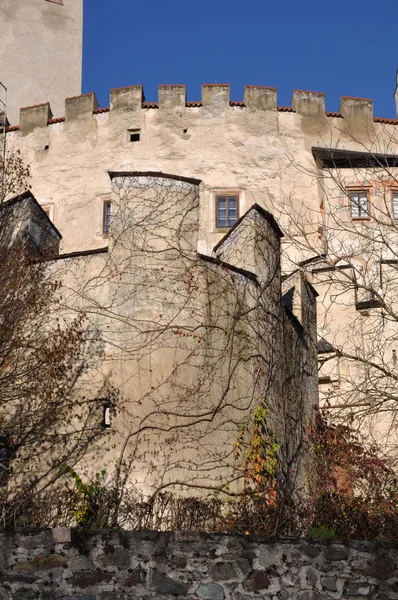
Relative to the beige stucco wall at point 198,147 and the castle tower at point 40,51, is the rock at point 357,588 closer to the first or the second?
the beige stucco wall at point 198,147

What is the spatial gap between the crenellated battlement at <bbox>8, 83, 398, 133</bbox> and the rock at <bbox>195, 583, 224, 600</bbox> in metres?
20.6

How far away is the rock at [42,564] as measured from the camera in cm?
845

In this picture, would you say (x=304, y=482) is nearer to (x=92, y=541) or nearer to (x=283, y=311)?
(x=283, y=311)

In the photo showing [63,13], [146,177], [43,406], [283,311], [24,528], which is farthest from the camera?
[63,13]

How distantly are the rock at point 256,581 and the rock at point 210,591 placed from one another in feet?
0.78

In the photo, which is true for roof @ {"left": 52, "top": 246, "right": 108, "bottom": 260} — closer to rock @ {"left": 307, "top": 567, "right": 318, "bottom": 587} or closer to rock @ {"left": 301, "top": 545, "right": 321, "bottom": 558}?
rock @ {"left": 301, "top": 545, "right": 321, "bottom": 558}

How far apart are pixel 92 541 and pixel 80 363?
4788mm

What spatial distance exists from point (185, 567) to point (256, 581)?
2.23ft

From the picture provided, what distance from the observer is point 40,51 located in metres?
33.6

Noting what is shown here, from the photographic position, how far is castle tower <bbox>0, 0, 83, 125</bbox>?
32.6m

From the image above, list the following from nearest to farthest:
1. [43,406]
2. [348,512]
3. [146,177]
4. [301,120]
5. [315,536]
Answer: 1. [315,536]
2. [348,512]
3. [43,406]
4. [146,177]
5. [301,120]

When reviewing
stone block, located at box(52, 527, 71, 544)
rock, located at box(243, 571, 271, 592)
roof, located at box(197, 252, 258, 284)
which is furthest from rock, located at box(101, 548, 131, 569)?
roof, located at box(197, 252, 258, 284)

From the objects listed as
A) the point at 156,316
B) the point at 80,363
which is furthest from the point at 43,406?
the point at 156,316

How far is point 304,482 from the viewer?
15312 millimetres
